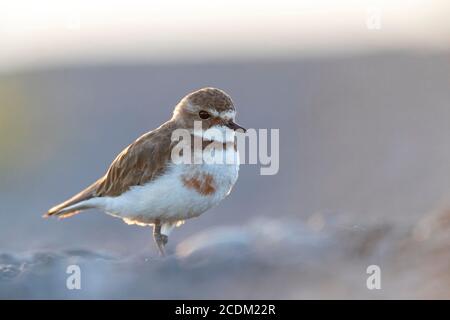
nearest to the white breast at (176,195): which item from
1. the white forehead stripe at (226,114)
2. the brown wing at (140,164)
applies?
the brown wing at (140,164)

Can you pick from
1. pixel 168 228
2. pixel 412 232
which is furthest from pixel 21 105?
pixel 412 232

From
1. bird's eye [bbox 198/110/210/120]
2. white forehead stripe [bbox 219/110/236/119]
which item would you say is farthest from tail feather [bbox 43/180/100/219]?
white forehead stripe [bbox 219/110/236/119]

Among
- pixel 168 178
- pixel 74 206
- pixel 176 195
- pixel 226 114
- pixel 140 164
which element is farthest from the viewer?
pixel 74 206

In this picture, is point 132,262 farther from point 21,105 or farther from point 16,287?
point 21,105

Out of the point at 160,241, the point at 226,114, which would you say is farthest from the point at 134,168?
the point at 226,114

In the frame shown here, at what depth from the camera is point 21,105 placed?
20812 millimetres

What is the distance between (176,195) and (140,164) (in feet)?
2.35

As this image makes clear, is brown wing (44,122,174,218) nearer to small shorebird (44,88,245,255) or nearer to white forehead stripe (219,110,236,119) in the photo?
small shorebird (44,88,245,255)

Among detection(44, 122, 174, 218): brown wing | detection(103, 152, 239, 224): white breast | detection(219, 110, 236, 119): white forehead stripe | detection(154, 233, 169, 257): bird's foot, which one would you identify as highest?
detection(219, 110, 236, 119): white forehead stripe

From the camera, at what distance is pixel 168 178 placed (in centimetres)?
845

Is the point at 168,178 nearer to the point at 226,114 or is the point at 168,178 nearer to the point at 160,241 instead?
the point at 160,241

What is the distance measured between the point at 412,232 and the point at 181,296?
229cm

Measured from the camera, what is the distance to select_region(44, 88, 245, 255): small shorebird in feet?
27.5

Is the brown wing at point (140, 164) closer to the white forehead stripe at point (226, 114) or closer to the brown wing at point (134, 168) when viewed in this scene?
the brown wing at point (134, 168)
